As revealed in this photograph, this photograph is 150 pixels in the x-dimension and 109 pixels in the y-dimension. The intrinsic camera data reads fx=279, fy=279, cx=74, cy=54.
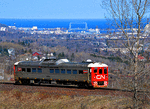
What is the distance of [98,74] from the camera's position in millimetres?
32562

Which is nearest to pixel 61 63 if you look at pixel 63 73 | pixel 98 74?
pixel 63 73

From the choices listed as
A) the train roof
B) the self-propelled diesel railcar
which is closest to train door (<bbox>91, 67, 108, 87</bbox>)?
the self-propelled diesel railcar

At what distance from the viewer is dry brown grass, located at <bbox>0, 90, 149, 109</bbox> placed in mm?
25172

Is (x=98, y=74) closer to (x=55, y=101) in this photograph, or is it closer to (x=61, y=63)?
(x=61, y=63)

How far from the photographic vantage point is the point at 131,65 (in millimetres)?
20562

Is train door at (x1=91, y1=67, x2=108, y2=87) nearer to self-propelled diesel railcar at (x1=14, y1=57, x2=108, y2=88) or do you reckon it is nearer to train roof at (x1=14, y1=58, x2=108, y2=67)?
self-propelled diesel railcar at (x1=14, y1=57, x2=108, y2=88)

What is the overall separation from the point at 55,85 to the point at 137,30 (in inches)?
728

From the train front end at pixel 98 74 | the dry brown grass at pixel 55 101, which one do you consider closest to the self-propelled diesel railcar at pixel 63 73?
the train front end at pixel 98 74

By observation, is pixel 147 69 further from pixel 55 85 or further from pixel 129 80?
pixel 55 85

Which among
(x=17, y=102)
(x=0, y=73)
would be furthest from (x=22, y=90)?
(x=0, y=73)

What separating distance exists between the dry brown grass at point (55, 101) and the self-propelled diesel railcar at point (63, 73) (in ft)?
15.2

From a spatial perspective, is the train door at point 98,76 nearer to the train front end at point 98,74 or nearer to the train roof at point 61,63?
the train front end at point 98,74

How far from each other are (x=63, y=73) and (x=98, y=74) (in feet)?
14.3

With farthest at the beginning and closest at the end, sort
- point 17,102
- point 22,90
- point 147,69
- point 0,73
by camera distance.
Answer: point 0,73
point 22,90
point 17,102
point 147,69
